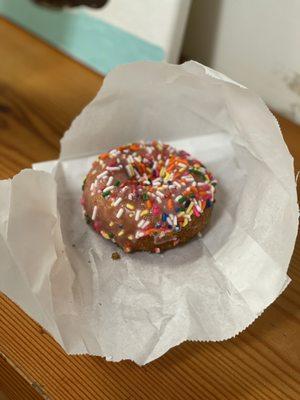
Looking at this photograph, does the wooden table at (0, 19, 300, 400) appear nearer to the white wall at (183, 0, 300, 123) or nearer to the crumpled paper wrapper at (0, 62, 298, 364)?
the crumpled paper wrapper at (0, 62, 298, 364)

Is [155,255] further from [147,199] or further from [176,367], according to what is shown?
[176,367]

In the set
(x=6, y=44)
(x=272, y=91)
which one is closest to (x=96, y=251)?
(x=272, y=91)

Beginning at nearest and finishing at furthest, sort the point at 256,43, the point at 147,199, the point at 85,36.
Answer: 1. the point at 147,199
2. the point at 256,43
3. the point at 85,36

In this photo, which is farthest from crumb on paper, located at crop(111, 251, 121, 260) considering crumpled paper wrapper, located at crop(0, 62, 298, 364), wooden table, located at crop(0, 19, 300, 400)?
wooden table, located at crop(0, 19, 300, 400)

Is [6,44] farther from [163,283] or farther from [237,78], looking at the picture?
[163,283]

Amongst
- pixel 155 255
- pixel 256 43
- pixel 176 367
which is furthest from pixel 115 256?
pixel 256 43

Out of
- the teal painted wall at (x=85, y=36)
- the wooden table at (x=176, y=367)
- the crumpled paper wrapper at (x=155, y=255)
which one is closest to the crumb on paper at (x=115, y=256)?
the crumpled paper wrapper at (x=155, y=255)
